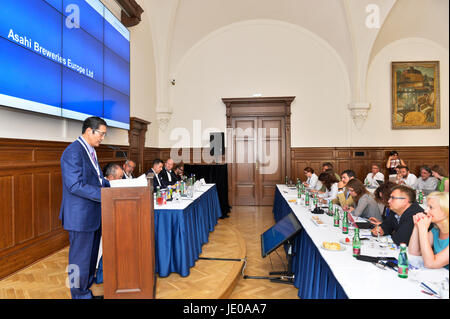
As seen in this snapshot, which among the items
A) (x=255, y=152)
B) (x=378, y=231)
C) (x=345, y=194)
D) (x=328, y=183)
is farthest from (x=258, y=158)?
(x=378, y=231)

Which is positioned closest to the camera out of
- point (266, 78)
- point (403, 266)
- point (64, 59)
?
point (403, 266)

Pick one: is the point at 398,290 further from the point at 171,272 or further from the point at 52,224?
the point at 52,224

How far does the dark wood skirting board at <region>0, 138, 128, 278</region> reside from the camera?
317cm

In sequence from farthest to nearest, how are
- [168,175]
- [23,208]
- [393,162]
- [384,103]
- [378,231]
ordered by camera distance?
[384,103] → [393,162] → [168,175] → [23,208] → [378,231]

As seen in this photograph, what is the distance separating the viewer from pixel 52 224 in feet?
13.0

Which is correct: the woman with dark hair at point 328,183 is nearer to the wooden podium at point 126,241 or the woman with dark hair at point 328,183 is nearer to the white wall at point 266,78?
the wooden podium at point 126,241

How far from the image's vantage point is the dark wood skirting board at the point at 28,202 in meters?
3.17

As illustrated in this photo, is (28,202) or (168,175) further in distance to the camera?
(168,175)

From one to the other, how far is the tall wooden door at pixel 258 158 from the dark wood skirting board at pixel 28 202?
5217mm

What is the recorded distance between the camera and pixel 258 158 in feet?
28.0

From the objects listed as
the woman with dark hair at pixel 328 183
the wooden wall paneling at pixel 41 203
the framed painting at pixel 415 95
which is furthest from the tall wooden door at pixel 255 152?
the wooden wall paneling at pixel 41 203

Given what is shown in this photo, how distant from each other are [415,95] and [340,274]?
8.47m

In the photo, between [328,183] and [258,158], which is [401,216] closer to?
[328,183]

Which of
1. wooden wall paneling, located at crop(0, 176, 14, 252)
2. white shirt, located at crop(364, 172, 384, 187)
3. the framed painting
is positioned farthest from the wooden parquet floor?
the framed painting
